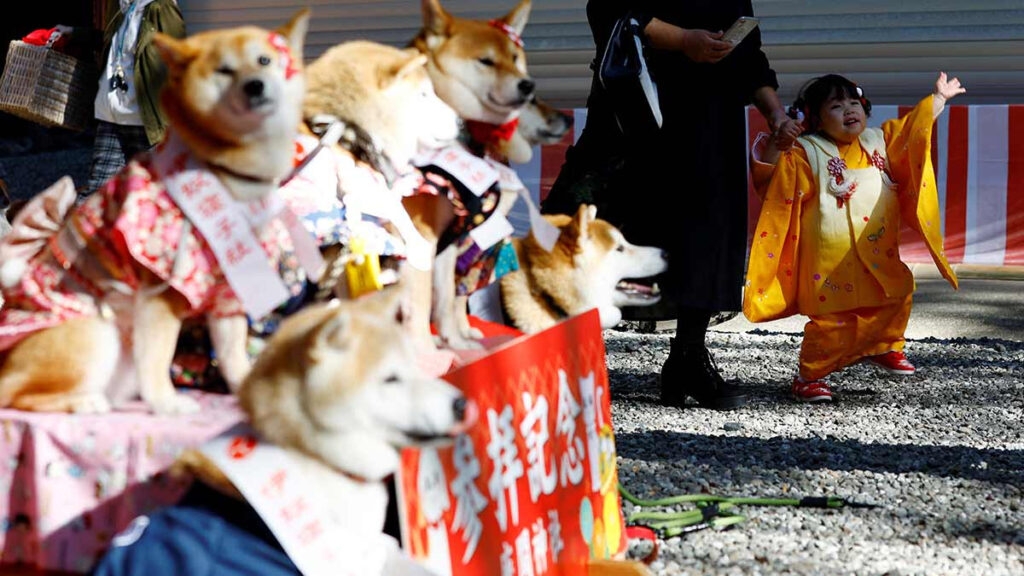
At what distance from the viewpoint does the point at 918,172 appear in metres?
5.17

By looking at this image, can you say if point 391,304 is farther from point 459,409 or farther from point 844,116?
point 844,116

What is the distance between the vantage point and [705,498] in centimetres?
371

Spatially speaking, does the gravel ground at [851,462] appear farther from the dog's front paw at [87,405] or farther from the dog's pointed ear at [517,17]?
the dog's front paw at [87,405]

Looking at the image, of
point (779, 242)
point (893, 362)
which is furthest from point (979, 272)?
point (779, 242)

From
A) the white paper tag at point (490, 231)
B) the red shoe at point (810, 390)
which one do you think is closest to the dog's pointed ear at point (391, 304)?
the white paper tag at point (490, 231)

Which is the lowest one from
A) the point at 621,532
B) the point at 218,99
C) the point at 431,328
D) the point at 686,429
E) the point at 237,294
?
the point at 686,429

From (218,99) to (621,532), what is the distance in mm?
1570

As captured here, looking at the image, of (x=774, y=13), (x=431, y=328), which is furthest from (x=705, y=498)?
(x=774, y=13)

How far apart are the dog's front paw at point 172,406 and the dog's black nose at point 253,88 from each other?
530mm

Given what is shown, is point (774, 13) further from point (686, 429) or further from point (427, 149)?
point (427, 149)

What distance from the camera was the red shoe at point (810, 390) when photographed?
5.19 m

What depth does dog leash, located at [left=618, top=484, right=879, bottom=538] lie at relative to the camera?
11.4ft

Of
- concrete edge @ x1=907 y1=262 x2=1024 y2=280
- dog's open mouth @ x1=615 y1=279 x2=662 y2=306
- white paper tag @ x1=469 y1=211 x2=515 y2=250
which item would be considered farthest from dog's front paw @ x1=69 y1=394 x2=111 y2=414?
concrete edge @ x1=907 y1=262 x2=1024 y2=280

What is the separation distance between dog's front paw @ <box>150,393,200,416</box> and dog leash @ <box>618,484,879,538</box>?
165cm
